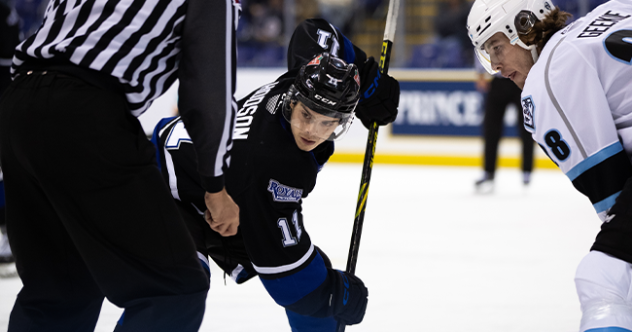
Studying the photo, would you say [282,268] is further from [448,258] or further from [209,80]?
[448,258]

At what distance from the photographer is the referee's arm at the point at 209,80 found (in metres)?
1.19

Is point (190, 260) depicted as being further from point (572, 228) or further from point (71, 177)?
point (572, 228)

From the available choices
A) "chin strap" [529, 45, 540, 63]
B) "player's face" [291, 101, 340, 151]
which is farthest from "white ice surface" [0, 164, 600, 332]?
"chin strap" [529, 45, 540, 63]

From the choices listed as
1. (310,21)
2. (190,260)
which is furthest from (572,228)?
(190,260)

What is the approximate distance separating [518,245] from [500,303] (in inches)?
42.2

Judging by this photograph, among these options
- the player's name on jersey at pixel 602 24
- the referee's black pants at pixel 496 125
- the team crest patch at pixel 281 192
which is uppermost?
the player's name on jersey at pixel 602 24

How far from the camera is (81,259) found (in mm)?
1289

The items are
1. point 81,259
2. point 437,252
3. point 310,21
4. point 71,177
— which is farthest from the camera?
point 437,252

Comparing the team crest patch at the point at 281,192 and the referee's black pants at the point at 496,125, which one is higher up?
the team crest patch at the point at 281,192

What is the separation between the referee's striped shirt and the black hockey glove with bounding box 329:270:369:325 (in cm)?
62

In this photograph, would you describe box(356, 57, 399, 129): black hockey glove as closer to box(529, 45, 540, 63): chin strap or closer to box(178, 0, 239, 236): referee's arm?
box(529, 45, 540, 63): chin strap

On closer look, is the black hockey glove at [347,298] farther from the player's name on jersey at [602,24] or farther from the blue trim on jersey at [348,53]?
the player's name on jersey at [602,24]

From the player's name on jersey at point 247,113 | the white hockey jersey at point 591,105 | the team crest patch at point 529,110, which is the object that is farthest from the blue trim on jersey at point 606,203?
the player's name on jersey at point 247,113

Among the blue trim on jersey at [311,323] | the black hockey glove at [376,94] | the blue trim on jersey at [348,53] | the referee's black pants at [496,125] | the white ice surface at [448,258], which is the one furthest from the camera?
the referee's black pants at [496,125]
